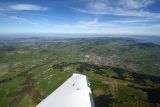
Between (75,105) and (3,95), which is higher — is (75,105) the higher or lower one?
the higher one

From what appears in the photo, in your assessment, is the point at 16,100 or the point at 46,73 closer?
the point at 16,100

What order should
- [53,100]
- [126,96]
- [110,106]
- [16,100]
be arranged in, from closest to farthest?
[53,100]
[110,106]
[16,100]
[126,96]

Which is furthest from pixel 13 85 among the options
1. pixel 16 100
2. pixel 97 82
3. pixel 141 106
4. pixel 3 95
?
pixel 141 106

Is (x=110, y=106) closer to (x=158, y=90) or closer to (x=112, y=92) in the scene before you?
(x=112, y=92)

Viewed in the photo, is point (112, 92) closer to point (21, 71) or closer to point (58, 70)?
point (58, 70)

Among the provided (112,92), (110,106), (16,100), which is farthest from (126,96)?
(16,100)

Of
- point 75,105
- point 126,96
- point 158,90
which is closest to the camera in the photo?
point 75,105
